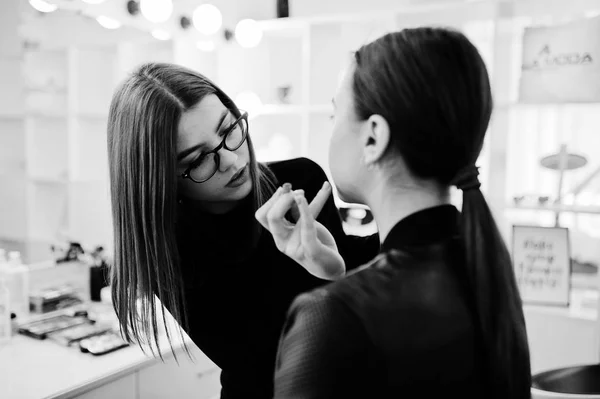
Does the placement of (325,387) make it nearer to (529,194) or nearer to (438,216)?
(438,216)

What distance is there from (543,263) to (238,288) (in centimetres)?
137

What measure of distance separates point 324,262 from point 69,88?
1394 millimetres

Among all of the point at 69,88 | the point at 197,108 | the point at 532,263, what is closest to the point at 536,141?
the point at 532,263

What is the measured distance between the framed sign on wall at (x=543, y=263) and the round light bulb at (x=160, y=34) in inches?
62.7

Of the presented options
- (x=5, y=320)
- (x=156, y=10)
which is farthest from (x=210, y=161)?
(x=156, y=10)

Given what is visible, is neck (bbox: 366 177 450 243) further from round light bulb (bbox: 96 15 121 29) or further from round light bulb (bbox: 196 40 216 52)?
round light bulb (bbox: 196 40 216 52)

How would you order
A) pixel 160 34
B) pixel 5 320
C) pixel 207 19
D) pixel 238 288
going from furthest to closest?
pixel 207 19 < pixel 160 34 < pixel 5 320 < pixel 238 288

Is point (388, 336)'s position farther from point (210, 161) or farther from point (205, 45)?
point (205, 45)

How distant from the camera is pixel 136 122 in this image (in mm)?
1055

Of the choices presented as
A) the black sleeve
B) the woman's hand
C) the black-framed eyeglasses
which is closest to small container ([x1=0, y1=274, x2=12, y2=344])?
the black-framed eyeglasses

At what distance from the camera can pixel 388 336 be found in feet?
1.77

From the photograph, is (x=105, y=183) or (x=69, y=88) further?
(x=105, y=183)

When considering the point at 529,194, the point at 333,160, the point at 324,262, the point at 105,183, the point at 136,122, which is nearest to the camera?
the point at 333,160

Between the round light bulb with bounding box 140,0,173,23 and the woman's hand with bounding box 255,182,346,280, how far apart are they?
5.03 ft
